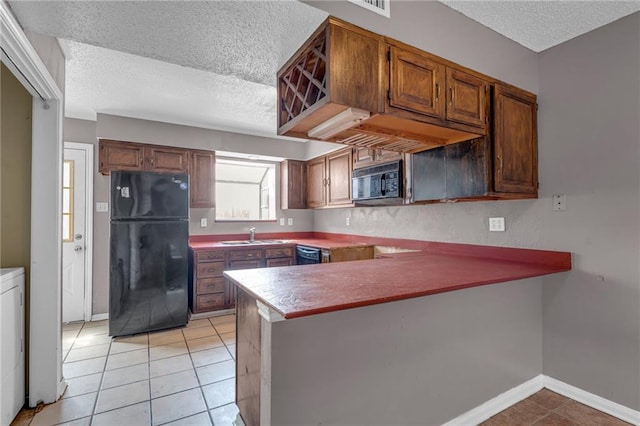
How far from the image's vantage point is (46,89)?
6.21 feet

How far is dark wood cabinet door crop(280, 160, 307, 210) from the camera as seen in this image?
4.62m

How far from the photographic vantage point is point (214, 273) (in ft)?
12.1

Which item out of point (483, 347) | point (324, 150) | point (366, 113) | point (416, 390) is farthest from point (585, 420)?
point (324, 150)

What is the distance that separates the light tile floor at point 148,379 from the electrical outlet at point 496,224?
7.55ft

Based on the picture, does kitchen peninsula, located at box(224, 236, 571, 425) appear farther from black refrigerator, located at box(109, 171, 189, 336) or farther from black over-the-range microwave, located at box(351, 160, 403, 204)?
black refrigerator, located at box(109, 171, 189, 336)

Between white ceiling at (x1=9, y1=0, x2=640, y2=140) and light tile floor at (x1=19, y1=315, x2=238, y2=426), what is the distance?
2198 mm

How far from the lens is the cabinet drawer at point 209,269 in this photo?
3.62 m

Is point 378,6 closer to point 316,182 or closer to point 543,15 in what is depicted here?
point 543,15

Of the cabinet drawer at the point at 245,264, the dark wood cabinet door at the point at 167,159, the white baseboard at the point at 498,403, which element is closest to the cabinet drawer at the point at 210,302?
the cabinet drawer at the point at 245,264

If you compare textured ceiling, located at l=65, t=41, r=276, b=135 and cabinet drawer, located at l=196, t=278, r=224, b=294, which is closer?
textured ceiling, located at l=65, t=41, r=276, b=135

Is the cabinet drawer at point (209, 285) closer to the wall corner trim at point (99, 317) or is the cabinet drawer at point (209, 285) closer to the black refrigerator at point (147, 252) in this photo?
the black refrigerator at point (147, 252)

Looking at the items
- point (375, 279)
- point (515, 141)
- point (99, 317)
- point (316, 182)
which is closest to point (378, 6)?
point (515, 141)

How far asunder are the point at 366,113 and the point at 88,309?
3977mm

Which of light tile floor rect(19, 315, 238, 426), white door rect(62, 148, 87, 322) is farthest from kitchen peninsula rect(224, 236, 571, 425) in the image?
white door rect(62, 148, 87, 322)
